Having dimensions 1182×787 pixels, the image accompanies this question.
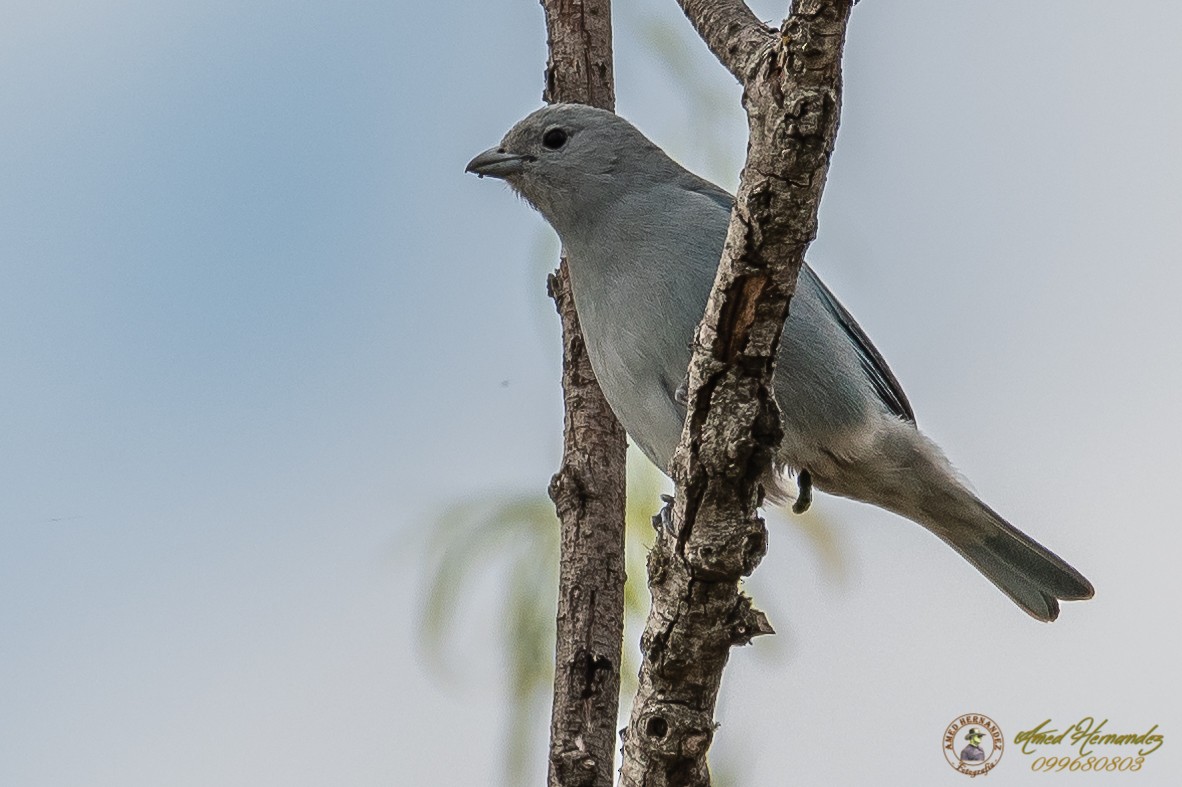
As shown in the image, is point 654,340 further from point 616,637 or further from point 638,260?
point 616,637

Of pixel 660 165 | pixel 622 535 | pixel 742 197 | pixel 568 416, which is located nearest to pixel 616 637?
pixel 622 535

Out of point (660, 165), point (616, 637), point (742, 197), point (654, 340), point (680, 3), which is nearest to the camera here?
point (742, 197)

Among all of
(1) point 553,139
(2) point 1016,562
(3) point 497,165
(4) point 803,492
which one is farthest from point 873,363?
(3) point 497,165

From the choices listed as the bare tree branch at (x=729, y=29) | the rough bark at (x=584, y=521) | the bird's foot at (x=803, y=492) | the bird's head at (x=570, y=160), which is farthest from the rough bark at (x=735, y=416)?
the bare tree branch at (x=729, y=29)

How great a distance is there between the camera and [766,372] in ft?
9.12

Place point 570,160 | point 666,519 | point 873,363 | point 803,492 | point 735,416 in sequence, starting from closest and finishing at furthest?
point 735,416 < point 666,519 < point 803,492 < point 873,363 < point 570,160

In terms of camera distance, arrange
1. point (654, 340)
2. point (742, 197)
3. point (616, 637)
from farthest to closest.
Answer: point (616, 637), point (654, 340), point (742, 197)

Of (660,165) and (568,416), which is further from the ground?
(660,165)

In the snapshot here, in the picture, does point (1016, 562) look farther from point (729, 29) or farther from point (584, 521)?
point (729, 29)

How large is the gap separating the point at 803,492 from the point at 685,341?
0.83 metres

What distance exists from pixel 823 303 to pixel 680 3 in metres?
1.34

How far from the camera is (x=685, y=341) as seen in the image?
3.88 metres

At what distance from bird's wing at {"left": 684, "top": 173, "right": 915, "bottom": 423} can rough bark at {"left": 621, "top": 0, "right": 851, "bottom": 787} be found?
1690 millimetres

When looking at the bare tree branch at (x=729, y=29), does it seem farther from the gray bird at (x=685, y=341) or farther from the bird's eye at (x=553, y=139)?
the bird's eye at (x=553, y=139)
